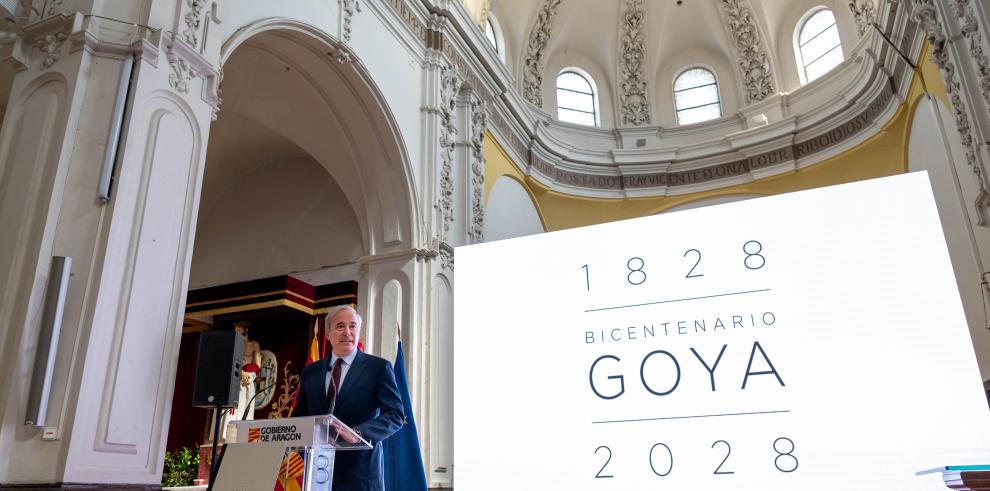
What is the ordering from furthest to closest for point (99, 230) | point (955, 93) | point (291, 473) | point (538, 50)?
point (538, 50), point (955, 93), point (99, 230), point (291, 473)

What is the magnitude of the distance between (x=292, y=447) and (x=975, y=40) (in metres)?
7.39

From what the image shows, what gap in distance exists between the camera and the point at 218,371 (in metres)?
4.59

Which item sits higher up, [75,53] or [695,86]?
[695,86]

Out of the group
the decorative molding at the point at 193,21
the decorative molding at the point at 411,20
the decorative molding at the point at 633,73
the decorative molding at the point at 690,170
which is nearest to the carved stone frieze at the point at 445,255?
the decorative molding at the point at 411,20

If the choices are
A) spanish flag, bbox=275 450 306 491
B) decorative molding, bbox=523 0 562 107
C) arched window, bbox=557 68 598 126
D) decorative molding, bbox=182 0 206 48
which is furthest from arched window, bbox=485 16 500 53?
spanish flag, bbox=275 450 306 491

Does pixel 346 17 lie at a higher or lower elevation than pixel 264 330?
higher

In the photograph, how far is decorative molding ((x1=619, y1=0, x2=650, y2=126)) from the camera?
15.0 metres

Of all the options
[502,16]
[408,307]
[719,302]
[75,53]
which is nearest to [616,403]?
[719,302]

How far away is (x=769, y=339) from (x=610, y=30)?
45.6 ft

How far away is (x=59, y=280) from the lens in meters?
4.04

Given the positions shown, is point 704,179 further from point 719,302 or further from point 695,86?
point 719,302

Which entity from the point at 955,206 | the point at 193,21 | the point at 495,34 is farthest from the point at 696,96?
the point at 193,21

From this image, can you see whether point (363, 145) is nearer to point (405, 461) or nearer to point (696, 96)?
point (405, 461)

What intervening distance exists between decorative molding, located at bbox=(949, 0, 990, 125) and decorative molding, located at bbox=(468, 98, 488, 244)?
5820 millimetres
